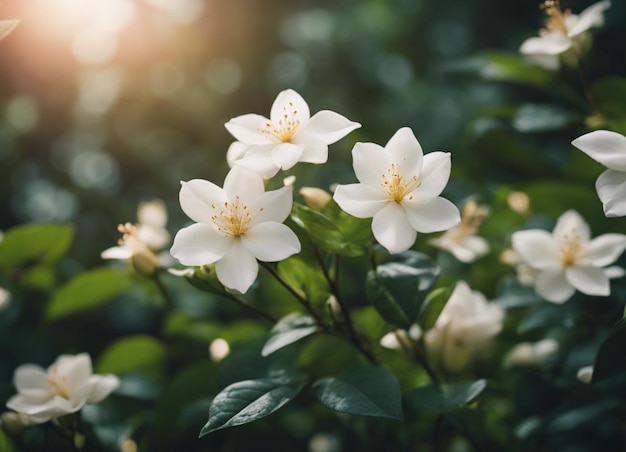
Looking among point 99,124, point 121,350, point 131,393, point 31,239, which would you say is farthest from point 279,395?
point 99,124

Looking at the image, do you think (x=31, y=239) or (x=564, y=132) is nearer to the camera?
(x=31, y=239)

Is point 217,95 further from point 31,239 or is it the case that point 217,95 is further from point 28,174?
point 31,239

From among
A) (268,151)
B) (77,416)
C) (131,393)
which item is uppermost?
(268,151)

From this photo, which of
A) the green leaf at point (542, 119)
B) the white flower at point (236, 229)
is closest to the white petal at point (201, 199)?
the white flower at point (236, 229)

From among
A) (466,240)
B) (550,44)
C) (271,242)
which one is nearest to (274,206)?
(271,242)

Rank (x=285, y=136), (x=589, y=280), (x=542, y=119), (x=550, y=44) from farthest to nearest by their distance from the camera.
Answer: (x=542, y=119), (x=550, y=44), (x=589, y=280), (x=285, y=136)

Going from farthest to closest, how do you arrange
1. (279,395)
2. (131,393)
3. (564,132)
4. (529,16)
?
(529,16) < (564,132) < (131,393) < (279,395)

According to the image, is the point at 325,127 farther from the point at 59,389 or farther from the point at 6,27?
the point at 59,389
